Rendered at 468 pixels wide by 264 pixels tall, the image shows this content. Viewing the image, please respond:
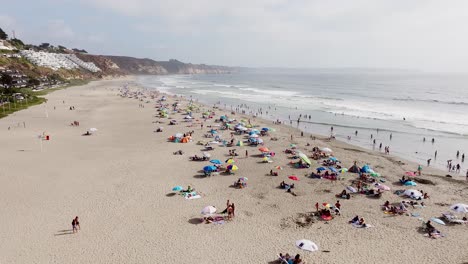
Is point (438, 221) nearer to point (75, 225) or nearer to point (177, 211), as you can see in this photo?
point (177, 211)

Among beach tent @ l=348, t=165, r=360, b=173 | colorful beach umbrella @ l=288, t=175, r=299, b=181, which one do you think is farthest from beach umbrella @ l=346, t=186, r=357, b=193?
beach tent @ l=348, t=165, r=360, b=173

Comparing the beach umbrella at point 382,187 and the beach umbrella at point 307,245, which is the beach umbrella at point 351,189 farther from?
the beach umbrella at point 307,245

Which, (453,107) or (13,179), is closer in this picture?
(13,179)

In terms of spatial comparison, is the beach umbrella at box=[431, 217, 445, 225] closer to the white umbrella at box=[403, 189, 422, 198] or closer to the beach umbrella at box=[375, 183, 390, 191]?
the white umbrella at box=[403, 189, 422, 198]

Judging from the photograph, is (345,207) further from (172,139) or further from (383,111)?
(383,111)

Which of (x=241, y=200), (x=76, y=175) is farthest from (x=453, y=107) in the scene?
(x=76, y=175)

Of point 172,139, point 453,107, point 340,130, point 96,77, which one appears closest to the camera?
point 172,139
